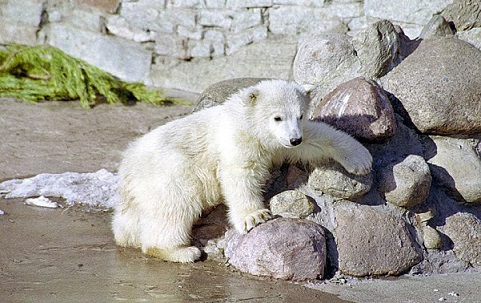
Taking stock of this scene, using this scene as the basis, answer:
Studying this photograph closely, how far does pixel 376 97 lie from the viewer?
568 cm

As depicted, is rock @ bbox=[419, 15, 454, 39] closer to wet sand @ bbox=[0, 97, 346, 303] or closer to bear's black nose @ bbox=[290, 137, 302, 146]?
bear's black nose @ bbox=[290, 137, 302, 146]

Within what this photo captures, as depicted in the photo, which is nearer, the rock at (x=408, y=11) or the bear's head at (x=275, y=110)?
the bear's head at (x=275, y=110)

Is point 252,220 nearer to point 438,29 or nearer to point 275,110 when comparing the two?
point 275,110

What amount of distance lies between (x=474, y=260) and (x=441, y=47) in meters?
1.59

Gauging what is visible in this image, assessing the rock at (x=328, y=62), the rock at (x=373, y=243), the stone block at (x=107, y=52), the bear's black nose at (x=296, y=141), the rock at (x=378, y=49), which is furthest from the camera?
the stone block at (x=107, y=52)

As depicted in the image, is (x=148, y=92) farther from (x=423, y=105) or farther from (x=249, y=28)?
(x=423, y=105)

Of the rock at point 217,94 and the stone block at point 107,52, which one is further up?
the rock at point 217,94

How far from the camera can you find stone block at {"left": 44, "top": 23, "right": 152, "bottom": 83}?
10516 millimetres

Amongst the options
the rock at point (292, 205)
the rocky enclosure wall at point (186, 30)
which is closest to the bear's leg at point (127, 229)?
the rock at point (292, 205)

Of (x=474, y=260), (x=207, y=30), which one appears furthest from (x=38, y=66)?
(x=474, y=260)

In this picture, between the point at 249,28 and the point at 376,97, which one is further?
the point at 249,28

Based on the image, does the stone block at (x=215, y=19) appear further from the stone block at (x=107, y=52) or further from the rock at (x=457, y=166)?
the rock at (x=457, y=166)

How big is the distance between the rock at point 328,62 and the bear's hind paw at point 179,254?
1.59 metres

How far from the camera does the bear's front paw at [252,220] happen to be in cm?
532
